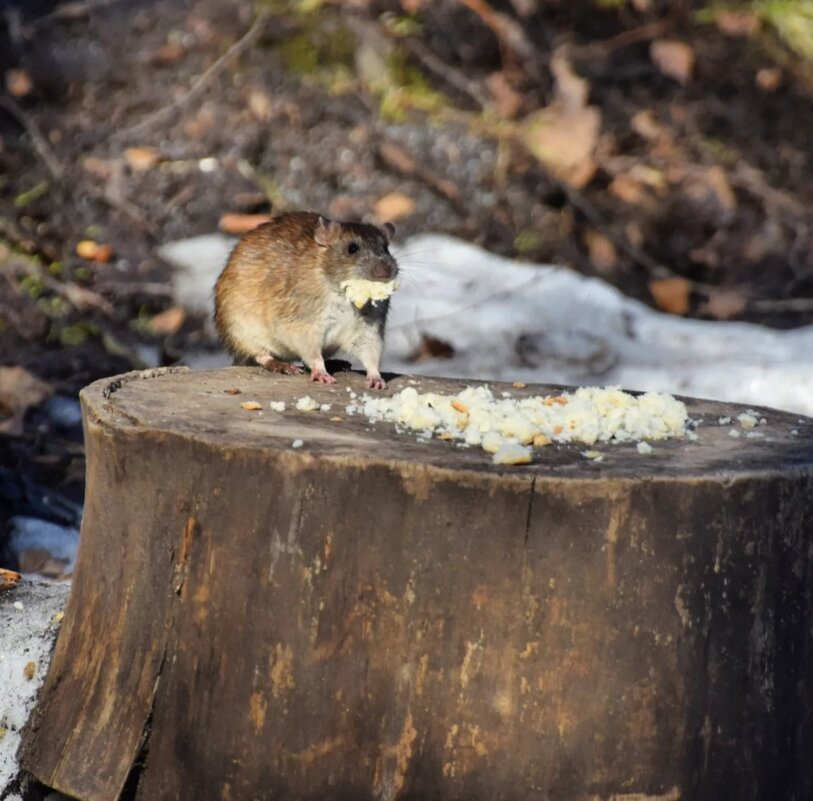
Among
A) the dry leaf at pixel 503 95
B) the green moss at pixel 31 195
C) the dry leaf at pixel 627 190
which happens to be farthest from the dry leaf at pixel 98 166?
the dry leaf at pixel 627 190

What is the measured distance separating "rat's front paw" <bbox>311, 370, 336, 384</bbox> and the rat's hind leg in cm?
15

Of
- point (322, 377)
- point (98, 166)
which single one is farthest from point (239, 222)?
point (322, 377)

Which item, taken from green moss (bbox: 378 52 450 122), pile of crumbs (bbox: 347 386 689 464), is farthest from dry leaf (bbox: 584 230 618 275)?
pile of crumbs (bbox: 347 386 689 464)

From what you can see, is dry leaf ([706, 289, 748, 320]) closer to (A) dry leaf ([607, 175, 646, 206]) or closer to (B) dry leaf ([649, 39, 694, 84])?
(A) dry leaf ([607, 175, 646, 206])

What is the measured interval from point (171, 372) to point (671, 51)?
221 inches

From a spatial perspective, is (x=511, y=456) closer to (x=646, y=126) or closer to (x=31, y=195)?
(x=31, y=195)

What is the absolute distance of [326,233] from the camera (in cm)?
405

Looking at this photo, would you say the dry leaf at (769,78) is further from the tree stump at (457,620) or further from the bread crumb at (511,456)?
the bread crumb at (511,456)

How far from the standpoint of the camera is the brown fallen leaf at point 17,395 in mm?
5484

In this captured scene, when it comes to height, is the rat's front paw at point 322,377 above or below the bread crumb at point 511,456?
below

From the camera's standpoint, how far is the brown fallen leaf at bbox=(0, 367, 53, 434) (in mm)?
5484

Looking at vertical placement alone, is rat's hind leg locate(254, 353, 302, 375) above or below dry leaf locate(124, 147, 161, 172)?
below

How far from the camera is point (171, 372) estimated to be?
3543 millimetres

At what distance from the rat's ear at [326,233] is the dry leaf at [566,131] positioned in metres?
3.73
